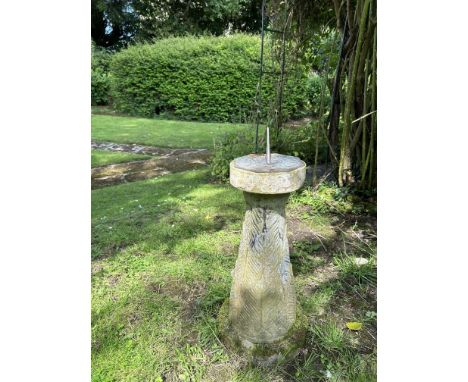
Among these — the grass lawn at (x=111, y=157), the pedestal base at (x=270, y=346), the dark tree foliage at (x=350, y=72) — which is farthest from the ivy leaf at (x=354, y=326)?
the grass lawn at (x=111, y=157)

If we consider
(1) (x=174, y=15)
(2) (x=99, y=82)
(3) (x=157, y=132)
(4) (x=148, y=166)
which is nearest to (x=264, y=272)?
(4) (x=148, y=166)

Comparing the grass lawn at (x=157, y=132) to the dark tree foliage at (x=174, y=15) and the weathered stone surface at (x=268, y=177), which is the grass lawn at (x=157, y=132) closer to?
the weathered stone surface at (x=268, y=177)

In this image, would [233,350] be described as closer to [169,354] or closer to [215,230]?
[169,354]

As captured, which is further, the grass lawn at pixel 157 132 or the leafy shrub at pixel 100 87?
the leafy shrub at pixel 100 87

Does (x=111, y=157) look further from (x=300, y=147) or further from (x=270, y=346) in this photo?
(x=270, y=346)

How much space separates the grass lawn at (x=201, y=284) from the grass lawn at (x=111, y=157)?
5.89 ft

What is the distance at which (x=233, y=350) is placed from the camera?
6.95 ft

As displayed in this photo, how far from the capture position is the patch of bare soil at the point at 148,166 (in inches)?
217

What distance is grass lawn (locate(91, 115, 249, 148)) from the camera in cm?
807

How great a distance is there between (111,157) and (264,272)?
203 inches

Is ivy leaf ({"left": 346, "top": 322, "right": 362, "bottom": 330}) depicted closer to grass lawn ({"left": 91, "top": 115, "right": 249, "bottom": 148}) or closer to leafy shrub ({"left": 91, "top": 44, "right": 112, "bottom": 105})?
grass lawn ({"left": 91, "top": 115, "right": 249, "bottom": 148})

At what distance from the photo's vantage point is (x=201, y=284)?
106 inches

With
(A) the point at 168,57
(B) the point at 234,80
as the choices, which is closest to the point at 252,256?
(B) the point at 234,80

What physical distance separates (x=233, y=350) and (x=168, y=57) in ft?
37.4
